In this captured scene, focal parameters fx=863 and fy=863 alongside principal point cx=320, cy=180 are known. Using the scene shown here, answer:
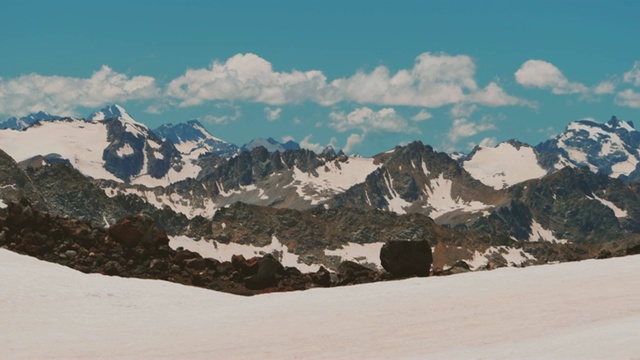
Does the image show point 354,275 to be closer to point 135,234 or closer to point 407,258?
point 407,258

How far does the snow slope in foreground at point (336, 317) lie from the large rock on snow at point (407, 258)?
6.46 metres

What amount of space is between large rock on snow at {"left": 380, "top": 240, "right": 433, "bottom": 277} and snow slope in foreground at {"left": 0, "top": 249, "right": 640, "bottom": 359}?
→ 21.2ft

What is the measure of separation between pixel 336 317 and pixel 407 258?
46.4 feet

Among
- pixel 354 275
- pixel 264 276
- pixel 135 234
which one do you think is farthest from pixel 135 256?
pixel 354 275

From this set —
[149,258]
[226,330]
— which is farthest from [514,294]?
[149,258]

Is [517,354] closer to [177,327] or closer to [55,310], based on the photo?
[177,327]

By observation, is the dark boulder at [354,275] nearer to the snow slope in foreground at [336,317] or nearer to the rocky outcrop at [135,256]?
the rocky outcrop at [135,256]

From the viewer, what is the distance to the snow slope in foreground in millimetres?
20953

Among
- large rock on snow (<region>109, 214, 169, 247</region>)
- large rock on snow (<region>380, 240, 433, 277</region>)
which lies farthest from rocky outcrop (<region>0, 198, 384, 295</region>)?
large rock on snow (<region>380, 240, 433, 277</region>)

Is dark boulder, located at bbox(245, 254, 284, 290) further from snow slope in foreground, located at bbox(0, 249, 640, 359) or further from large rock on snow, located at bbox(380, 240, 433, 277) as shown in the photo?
large rock on snow, located at bbox(380, 240, 433, 277)

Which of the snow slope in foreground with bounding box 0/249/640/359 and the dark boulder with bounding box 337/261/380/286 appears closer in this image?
the snow slope in foreground with bounding box 0/249/640/359

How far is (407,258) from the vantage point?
39.8 metres

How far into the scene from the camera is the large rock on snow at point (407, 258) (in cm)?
3950

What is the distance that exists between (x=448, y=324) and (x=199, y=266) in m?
17.5
